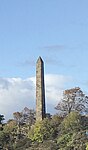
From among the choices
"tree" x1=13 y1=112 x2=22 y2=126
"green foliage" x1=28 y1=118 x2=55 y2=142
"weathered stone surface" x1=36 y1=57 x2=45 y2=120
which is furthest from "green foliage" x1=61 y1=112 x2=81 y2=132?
"tree" x1=13 y1=112 x2=22 y2=126

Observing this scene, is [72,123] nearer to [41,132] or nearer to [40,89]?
[41,132]

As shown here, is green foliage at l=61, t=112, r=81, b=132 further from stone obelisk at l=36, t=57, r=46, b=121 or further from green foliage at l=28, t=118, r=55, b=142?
stone obelisk at l=36, t=57, r=46, b=121

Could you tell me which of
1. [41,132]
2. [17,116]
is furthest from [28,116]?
[41,132]

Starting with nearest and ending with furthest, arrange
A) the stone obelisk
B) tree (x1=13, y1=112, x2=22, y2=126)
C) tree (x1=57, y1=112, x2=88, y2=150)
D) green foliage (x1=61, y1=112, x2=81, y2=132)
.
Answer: tree (x1=57, y1=112, x2=88, y2=150), green foliage (x1=61, y1=112, x2=81, y2=132), the stone obelisk, tree (x1=13, y1=112, x2=22, y2=126)

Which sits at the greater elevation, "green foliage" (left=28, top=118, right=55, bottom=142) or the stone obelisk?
the stone obelisk

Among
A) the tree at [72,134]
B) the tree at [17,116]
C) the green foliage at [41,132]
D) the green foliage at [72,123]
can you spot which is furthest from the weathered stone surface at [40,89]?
the green foliage at [72,123]

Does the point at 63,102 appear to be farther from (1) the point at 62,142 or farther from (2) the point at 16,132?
(1) the point at 62,142

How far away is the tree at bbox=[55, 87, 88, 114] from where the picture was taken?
3051 inches

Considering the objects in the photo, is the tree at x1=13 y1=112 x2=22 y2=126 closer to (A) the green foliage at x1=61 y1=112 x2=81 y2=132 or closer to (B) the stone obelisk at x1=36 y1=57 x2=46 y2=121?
(B) the stone obelisk at x1=36 y1=57 x2=46 y2=121

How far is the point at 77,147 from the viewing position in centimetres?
5847

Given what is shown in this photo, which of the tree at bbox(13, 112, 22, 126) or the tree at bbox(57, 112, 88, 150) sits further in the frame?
the tree at bbox(13, 112, 22, 126)

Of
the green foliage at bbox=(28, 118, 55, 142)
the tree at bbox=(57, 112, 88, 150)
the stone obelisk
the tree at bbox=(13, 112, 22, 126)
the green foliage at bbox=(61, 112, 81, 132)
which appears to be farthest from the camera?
the tree at bbox=(13, 112, 22, 126)

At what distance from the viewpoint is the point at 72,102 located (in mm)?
78250

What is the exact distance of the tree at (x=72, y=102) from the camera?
7750 cm
